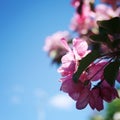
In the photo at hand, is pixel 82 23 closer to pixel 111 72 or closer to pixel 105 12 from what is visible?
pixel 105 12

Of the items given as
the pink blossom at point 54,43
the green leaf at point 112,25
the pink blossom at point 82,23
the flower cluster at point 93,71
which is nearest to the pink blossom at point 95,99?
the flower cluster at point 93,71

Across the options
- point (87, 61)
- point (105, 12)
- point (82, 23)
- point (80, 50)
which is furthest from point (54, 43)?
point (87, 61)

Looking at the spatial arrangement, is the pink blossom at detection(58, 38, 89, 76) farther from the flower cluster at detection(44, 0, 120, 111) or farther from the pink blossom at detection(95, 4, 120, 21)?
the pink blossom at detection(95, 4, 120, 21)

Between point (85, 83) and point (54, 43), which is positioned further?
point (54, 43)

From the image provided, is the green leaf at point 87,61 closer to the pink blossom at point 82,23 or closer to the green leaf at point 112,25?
the green leaf at point 112,25

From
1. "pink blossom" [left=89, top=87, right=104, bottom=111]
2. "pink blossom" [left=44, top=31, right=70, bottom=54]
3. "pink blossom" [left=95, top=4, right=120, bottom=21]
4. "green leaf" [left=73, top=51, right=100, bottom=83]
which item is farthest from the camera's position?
"pink blossom" [left=44, top=31, right=70, bottom=54]

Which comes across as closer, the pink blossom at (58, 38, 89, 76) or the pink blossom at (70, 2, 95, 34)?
the pink blossom at (58, 38, 89, 76)

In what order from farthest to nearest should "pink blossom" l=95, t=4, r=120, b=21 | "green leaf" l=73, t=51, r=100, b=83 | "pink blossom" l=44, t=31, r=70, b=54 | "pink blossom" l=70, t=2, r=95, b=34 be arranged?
"pink blossom" l=44, t=31, r=70, b=54 → "pink blossom" l=70, t=2, r=95, b=34 → "pink blossom" l=95, t=4, r=120, b=21 → "green leaf" l=73, t=51, r=100, b=83

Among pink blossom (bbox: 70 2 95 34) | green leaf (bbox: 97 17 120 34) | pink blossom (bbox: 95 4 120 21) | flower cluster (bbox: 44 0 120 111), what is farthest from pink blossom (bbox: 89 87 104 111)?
pink blossom (bbox: 70 2 95 34)
